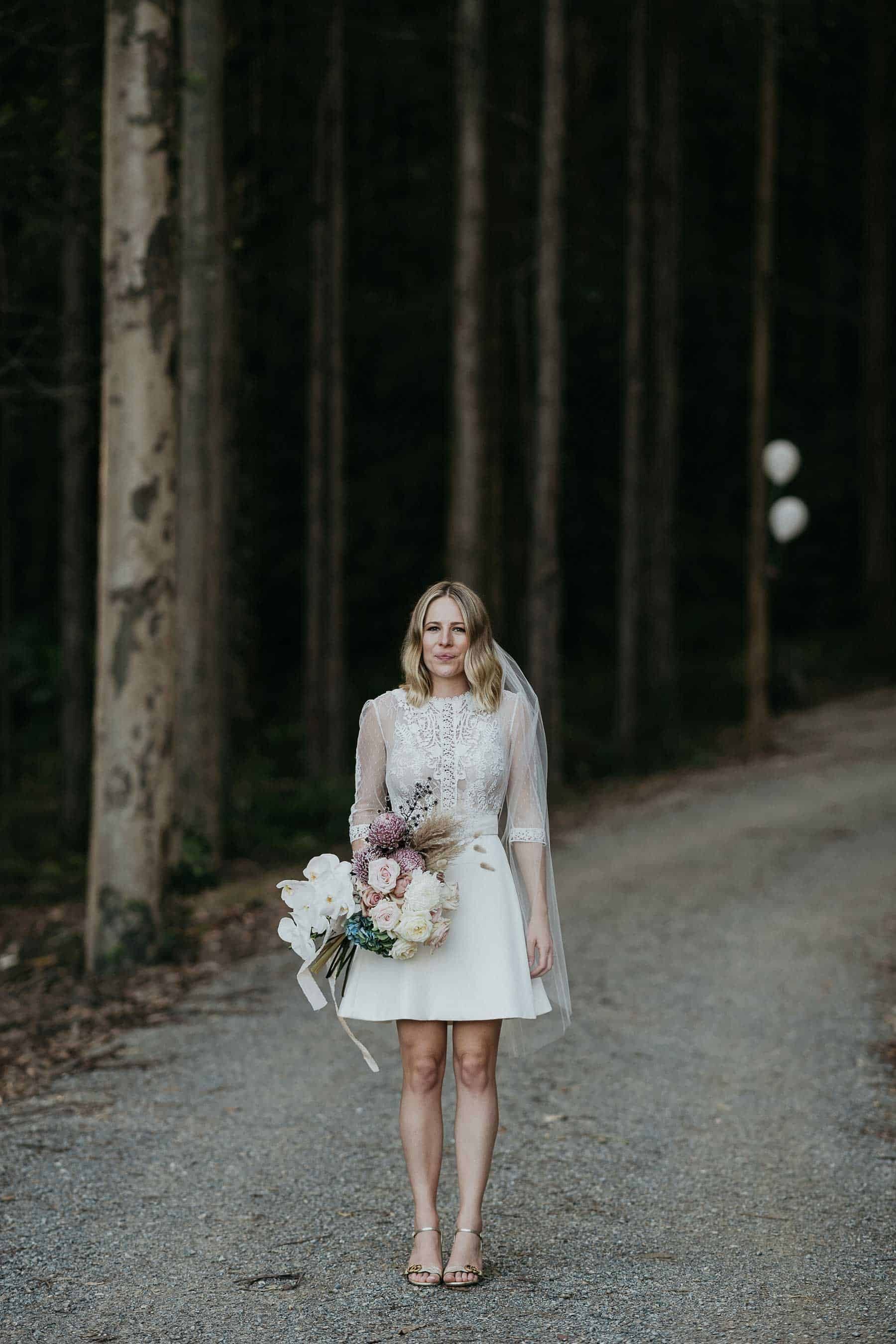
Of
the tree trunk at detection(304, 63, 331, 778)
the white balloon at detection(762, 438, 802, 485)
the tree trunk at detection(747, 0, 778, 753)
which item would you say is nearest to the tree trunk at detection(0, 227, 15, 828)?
the tree trunk at detection(304, 63, 331, 778)

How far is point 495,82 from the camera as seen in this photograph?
757 inches

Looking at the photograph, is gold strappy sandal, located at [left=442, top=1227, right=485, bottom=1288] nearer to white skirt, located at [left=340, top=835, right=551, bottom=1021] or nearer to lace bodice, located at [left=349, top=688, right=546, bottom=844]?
white skirt, located at [left=340, top=835, right=551, bottom=1021]

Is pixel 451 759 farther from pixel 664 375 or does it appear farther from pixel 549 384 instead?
pixel 664 375

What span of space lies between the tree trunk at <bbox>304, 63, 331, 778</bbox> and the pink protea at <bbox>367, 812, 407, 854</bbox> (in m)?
14.7

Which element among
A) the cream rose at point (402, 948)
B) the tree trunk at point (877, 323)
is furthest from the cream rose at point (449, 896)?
the tree trunk at point (877, 323)

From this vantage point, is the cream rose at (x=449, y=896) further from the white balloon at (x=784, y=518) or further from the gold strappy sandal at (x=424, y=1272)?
the white balloon at (x=784, y=518)

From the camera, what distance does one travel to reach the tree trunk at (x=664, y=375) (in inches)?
842

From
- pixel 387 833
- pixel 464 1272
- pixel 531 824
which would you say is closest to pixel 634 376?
pixel 531 824

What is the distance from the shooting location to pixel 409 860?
13.7 ft

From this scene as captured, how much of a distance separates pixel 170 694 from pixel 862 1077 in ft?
14.7

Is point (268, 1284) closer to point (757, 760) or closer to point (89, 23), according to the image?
point (89, 23)

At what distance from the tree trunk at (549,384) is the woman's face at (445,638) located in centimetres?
1247

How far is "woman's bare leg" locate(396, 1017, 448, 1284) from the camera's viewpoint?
14.1 feet

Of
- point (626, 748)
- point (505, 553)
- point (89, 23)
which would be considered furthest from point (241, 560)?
point (89, 23)
